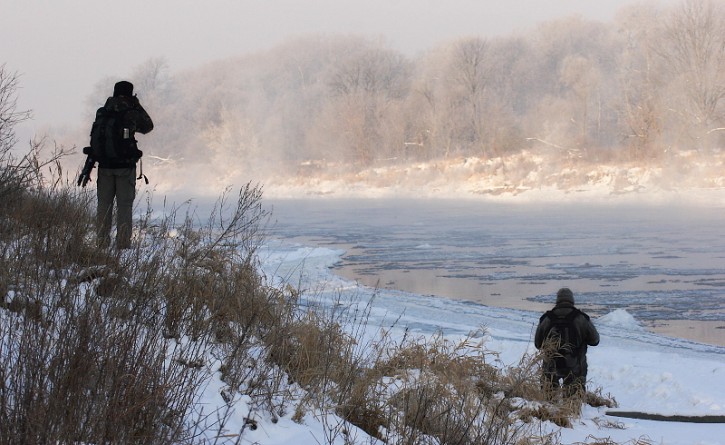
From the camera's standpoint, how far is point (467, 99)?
6000 cm

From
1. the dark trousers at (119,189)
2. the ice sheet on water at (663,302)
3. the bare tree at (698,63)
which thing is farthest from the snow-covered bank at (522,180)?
the dark trousers at (119,189)

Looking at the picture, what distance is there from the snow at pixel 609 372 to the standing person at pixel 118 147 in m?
1.75

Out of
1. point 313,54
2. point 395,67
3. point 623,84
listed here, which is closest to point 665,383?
point 623,84

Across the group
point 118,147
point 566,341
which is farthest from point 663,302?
point 118,147

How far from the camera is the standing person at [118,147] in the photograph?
312 inches

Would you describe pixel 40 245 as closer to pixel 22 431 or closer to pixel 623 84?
pixel 22 431

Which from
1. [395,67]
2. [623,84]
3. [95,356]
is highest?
[395,67]

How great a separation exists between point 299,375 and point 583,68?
2283 inches

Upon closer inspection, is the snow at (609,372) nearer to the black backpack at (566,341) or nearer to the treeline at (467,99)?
the black backpack at (566,341)

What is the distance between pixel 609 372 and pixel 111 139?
5.60 metres

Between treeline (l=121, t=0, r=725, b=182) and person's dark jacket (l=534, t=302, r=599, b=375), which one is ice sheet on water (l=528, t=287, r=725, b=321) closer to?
person's dark jacket (l=534, t=302, r=599, b=375)

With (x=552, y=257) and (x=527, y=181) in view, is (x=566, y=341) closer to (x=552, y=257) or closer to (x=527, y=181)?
(x=552, y=257)

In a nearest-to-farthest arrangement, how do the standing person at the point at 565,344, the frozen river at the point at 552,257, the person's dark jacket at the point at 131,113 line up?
the standing person at the point at 565,344
the person's dark jacket at the point at 131,113
the frozen river at the point at 552,257

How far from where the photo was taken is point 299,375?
519cm
